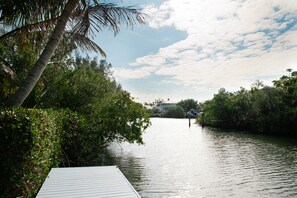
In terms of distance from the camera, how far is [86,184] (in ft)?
15.0

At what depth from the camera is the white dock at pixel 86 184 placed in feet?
12.8

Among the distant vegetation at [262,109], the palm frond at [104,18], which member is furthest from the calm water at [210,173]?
the distant vegetation at [262,109]

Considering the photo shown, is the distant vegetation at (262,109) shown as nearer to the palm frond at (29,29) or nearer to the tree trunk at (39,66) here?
the palm frond at (29,29)

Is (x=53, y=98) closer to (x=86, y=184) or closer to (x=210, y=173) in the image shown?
(x=210, y=173)

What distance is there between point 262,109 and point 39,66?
3005cm

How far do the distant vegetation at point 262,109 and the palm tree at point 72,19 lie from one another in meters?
24.3

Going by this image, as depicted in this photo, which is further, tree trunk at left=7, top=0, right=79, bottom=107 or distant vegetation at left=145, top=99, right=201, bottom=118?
distant vegetation at left=145, top=99, right=201, bottom=118

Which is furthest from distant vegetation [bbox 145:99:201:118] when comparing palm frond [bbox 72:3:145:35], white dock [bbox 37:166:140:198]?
white dock [bbox 37:166:140:198]

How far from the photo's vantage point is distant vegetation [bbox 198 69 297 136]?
89.4 ft

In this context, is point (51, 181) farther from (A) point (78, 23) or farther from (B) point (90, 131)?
(B) point (90, 131)

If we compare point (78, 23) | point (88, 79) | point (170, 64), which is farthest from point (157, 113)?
point (78, 23)

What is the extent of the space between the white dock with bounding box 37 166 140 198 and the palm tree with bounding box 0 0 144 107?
2.16 metres

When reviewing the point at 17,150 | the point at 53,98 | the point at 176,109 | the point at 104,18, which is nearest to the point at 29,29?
the point at 104,18

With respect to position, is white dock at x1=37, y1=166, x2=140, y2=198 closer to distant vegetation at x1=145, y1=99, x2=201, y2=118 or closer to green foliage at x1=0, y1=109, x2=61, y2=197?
green foliage at x1=0, y1=109, x2=61, y2=197
